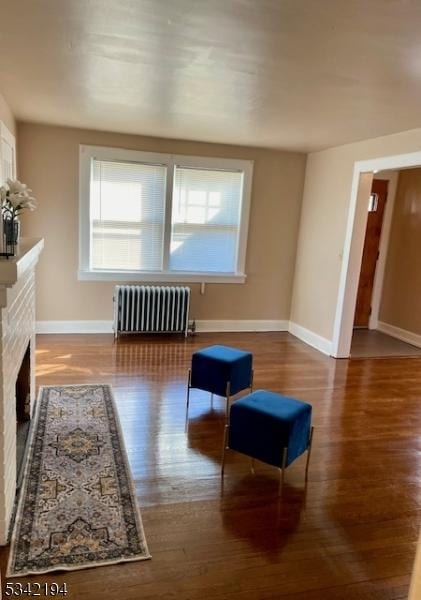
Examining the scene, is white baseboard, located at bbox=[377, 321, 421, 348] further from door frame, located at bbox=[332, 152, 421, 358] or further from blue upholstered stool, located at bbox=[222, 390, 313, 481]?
blue upholstered stool, located at bbox=[222, 390, 313, 481]

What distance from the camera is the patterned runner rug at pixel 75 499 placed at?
Answer: 6.77 feet

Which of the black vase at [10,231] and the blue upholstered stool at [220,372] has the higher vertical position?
the black vase at [10,231]

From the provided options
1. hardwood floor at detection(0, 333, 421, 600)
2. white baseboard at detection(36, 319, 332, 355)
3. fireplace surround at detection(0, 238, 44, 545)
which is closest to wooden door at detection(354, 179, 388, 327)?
white baseboard at detection(36, 319, 332, 355)

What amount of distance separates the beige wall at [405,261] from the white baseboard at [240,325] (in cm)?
168

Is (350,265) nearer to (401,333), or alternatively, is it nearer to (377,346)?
(377,346)

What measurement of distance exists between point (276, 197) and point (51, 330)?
3451 millimetres

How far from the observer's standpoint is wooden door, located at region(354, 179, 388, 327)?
6660 millimetres

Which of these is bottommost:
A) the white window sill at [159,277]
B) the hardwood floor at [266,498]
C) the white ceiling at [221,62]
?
the hardwood floor at [266,498]

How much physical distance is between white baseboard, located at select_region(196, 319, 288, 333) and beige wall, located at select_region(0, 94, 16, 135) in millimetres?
3191

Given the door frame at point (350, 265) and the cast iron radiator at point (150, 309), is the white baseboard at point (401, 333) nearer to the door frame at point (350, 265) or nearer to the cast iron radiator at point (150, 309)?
the door frame at point (350, 265)

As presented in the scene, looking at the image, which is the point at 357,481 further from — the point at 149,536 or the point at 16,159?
the point at 16,159

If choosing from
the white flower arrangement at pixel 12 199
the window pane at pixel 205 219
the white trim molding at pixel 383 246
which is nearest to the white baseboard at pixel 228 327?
the window pane at pixel 205 219

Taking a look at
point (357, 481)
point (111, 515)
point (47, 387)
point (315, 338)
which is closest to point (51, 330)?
point (47, 387)

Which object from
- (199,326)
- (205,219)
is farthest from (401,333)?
(205,219)
